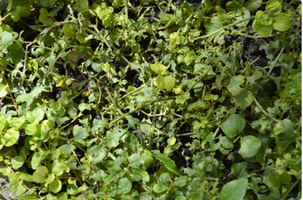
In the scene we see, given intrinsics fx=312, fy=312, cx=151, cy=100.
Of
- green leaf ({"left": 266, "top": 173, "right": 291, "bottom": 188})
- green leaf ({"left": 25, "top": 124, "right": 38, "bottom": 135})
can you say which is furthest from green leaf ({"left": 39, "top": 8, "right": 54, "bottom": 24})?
green leaf ({"left": 266, "top": 173, "right": 291, "bottom": 188})

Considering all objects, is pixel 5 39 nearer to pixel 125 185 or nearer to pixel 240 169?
pixel 125 185

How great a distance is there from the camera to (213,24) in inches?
54.8

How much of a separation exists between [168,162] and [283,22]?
72 cm

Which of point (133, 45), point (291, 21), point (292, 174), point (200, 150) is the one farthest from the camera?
point (133, 45)

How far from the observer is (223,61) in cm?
128

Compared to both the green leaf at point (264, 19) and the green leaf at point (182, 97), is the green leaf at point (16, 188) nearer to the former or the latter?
the green leaf at point (182, 97)

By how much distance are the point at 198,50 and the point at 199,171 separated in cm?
53

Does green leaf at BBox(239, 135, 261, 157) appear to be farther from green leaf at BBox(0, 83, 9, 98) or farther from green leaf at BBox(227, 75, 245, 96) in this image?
green leaf at BBox(0, 83, 9, 98)

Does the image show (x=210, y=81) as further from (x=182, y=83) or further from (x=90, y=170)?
(x=90, y=170)

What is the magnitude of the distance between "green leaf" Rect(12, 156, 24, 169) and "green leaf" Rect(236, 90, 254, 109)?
103cm

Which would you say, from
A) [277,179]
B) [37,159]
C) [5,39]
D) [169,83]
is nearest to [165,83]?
[169,83]

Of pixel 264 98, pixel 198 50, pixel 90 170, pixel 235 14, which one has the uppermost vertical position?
pixel 235 14

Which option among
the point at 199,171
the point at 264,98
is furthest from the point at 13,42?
the point at 264,98

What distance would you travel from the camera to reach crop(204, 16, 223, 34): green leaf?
54.4 inches
